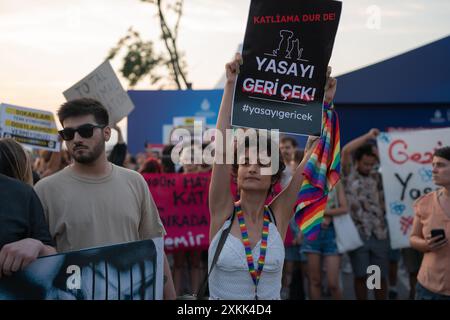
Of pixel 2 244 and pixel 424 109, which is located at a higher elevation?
pixel 424 109

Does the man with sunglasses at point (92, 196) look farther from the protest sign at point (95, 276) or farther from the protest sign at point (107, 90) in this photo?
the protest sign at point (107, 90)

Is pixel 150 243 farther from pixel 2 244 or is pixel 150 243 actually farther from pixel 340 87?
pixel 340 87

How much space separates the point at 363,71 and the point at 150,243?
43.0 feet

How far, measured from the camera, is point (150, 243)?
11.7 ft

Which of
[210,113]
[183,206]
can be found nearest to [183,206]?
[183,206]

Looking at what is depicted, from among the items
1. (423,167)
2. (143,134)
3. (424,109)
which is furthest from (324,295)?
(424,109)

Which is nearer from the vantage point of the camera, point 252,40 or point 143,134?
point 252,40

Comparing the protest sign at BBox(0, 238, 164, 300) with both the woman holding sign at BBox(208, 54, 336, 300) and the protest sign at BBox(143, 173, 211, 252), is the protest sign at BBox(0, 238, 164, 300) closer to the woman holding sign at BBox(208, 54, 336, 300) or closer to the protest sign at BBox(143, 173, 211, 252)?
the woman holding sign at BBox(208, 54, 336, 300)

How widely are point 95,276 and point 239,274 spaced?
0.82 m

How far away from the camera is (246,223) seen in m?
4.11

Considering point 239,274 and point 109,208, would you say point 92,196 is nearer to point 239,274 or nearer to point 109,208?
point 109,208

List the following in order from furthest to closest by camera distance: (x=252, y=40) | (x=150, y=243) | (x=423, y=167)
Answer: (x=423, y=167) → (x=252, y=40) → (x=150, y=243)

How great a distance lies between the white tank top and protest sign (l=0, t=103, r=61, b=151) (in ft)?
13.2

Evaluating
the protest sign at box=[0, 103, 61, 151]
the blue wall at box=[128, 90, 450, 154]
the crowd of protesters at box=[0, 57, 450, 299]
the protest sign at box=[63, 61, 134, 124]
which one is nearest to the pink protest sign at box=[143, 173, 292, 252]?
the protest sign at box=[63, 61, 134, 124]
